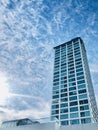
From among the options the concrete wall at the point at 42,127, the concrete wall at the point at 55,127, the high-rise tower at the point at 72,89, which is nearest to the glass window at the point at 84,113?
the high-rise tower at the point at 72,89

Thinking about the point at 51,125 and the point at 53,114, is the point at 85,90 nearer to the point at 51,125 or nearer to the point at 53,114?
the point at 53,114

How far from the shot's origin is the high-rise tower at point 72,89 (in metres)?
63.6

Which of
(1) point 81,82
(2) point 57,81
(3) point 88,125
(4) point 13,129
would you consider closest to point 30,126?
(4) point 13,129

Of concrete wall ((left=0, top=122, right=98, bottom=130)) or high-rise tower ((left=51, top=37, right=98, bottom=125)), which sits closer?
concrete wall ((left=0, top=122, right=98, bottom=130))

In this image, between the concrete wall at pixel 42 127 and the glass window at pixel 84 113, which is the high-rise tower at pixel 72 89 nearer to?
the glass window at pixel 84 113

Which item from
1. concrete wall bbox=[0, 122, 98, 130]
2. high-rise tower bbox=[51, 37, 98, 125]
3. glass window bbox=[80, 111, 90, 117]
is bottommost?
concrete wall bbox=[0, 122, 98, 130]

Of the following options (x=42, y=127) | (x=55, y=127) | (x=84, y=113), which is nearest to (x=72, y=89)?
(x=84, y=113)

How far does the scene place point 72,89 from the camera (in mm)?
74188

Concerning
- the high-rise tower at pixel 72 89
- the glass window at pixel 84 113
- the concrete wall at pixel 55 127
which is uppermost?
the high-rise tower at pixel 72 89

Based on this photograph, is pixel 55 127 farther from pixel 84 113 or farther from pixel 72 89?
pixel 72 89

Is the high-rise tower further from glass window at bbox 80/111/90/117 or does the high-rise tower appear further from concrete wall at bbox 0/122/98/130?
concrete wall at bbox 0/122/98/130

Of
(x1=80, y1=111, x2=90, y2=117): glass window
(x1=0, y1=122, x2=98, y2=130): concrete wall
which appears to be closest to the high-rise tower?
(x1=80, y1=111, x2=90, y2=117): glass window

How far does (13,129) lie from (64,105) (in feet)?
182

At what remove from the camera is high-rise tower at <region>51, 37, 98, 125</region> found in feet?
209
